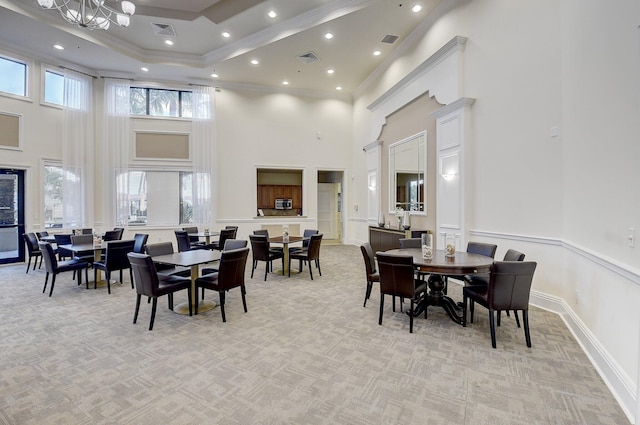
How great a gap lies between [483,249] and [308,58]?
253 inches

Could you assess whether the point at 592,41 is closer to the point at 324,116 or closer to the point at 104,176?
the point at 324,116

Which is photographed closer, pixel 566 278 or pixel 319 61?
pixel 566 278

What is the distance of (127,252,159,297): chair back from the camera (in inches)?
133

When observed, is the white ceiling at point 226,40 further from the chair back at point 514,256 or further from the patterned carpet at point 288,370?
the patterned carpet at point 288,370

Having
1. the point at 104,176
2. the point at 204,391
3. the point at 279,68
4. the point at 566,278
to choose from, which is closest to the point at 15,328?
the point at 204,391

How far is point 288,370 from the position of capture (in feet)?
8.55

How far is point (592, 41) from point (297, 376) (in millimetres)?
4167

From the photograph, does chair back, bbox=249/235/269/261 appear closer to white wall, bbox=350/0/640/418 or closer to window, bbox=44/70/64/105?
white wall, bbox=350/0/640/418

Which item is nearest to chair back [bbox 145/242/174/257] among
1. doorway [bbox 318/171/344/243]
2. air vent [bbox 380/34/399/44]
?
air vent [bbox 380/34/399/44]

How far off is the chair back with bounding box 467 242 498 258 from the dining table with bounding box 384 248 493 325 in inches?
13.1

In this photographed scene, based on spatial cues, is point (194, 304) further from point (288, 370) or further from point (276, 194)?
point (276, 194)

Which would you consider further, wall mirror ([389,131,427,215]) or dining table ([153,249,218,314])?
wall mirror ([389,131,427,215])

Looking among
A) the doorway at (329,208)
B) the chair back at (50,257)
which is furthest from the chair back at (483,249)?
the doorway at (329,208)

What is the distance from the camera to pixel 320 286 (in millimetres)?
5305
